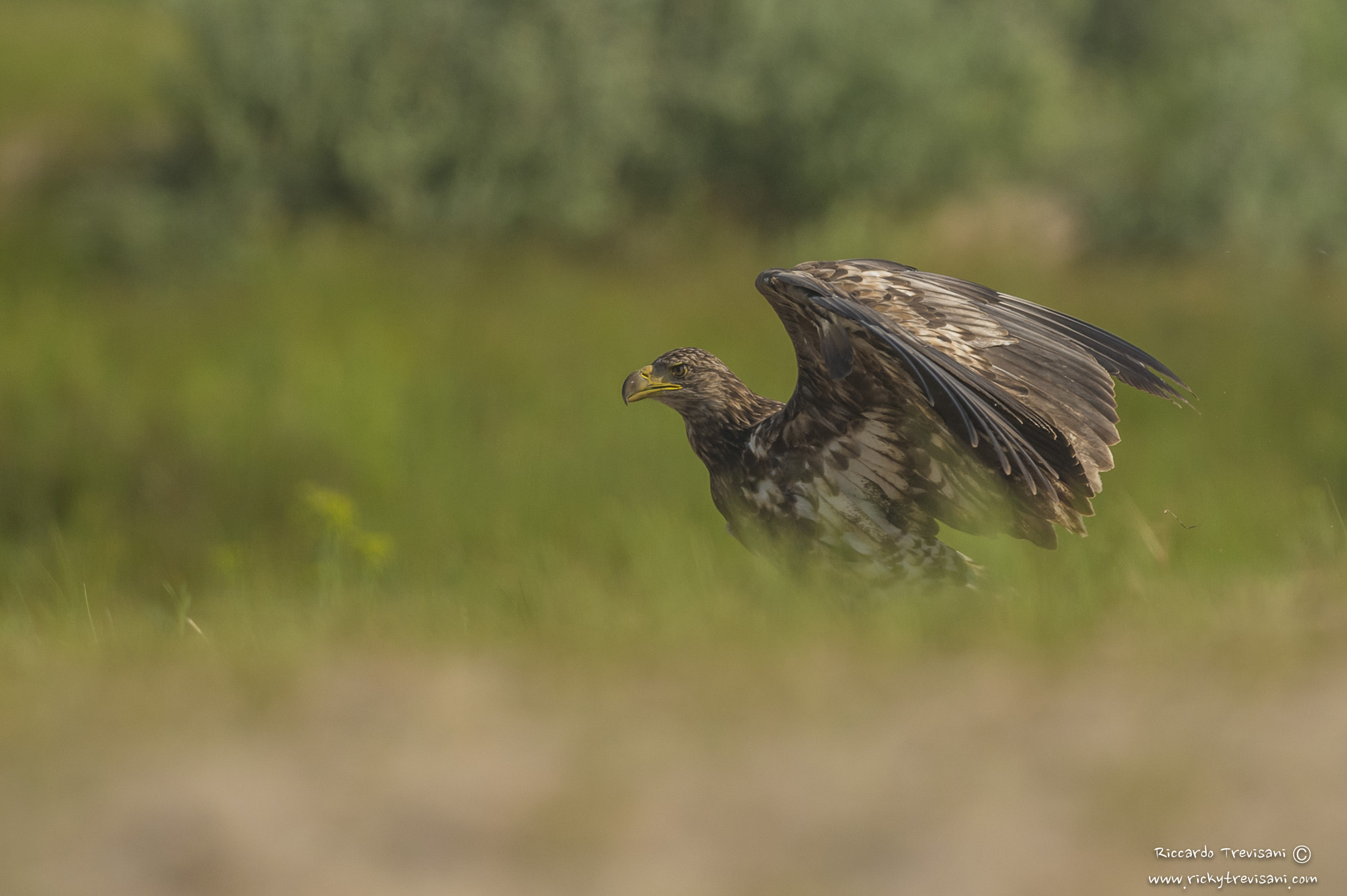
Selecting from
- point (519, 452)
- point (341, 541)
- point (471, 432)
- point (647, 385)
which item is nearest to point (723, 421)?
point (647, 385)

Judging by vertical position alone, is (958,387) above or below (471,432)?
below

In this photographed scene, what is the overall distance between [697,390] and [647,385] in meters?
0.18

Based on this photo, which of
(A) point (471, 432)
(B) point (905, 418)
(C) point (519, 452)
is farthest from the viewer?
(A) point (471, 432)

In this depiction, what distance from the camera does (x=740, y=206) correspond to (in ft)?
42.5

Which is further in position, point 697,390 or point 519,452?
point 519,452

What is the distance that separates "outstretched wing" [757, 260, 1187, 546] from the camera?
3352 millimetres

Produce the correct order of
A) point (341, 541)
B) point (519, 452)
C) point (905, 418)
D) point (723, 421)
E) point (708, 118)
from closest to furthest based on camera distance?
point (905, 418)
point (723, 421)
point (341, 541)
point (519, 452)
point (708, 118)

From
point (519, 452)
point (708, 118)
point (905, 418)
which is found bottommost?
point (905, 418)

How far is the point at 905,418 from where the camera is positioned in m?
3.66

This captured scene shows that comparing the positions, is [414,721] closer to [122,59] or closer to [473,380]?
[473,380]

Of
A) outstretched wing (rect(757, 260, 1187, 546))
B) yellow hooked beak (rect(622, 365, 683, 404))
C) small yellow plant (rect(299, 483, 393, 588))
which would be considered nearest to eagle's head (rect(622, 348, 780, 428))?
yellow hooked beak (rect(622, 365, 683, 404))

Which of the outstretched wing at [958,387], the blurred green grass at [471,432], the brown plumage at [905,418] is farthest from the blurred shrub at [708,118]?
the outstretched wing at [958,387]

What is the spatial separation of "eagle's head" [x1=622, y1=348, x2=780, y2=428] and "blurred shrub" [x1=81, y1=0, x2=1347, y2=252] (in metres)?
7.54

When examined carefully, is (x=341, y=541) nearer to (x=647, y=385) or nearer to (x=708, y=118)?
(x=647, y=385)
